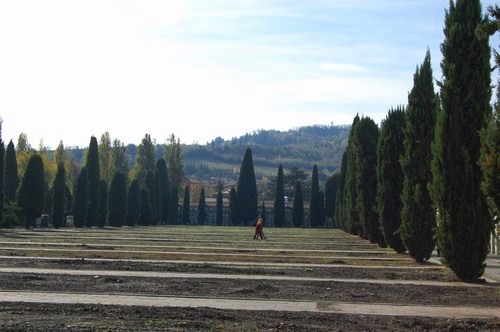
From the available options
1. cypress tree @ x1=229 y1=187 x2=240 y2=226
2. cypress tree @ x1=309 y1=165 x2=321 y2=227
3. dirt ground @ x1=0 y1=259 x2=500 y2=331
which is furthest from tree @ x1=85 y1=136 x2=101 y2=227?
dirt ground @ x1=0 y1=259 x2=500 y2=331

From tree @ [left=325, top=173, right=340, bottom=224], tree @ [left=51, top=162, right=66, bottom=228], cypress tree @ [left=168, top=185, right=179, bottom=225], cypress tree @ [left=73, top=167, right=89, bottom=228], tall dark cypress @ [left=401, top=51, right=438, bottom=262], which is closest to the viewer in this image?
tall dark cypress @ [left=401, top=51, right=438, bottom=262]

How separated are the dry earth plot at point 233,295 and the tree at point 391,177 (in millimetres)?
4190

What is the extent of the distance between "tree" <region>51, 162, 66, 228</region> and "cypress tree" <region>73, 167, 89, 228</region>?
136 cm

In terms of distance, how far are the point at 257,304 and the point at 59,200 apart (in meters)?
41.2

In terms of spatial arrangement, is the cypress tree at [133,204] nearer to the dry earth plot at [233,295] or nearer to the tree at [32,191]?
the tree at [32,191]

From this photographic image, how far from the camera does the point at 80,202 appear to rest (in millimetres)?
52750

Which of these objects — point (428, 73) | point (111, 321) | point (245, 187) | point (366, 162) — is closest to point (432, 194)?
point (428, 73)

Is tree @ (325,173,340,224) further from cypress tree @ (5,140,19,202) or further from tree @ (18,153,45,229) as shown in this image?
tree @ (18,153,45,229)

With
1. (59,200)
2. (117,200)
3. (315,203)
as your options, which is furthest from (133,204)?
(315,203)

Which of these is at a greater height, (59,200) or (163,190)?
(163,190)

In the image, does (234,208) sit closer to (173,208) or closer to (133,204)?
(173,208)

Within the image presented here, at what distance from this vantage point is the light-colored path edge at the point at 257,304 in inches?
442

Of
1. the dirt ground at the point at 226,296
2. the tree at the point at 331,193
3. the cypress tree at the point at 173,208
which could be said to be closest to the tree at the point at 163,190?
the cypress tree at the point at 173,208

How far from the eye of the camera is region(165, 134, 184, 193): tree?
87.3 metres
